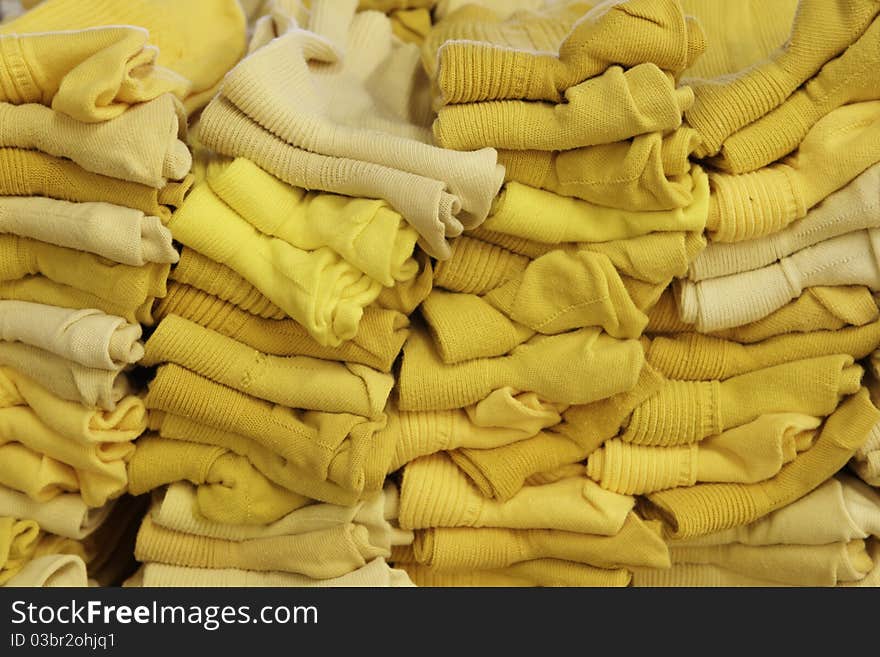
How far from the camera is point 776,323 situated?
809mm

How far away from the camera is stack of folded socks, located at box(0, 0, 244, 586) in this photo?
2.32 feet

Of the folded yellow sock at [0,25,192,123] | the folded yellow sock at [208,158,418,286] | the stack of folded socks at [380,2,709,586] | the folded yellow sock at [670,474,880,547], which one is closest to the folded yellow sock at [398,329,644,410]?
the stack of folded socks at [380,2,709,586]

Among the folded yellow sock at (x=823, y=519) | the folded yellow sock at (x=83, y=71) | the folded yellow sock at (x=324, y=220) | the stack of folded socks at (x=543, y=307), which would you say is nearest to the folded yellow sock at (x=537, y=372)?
the stack of folded socks at (x=543, y=307)

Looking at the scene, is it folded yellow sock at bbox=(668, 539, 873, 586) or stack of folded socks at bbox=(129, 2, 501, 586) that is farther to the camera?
folded yellow sock at bbox=(668, 539, 873, 586)

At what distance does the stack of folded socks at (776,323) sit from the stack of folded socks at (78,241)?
0.46 m

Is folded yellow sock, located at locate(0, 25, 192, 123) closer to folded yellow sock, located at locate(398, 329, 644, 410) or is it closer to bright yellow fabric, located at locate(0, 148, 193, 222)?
bright yellow fabric, located at locate(0, 148, 193, 222)

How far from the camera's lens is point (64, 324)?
2.41 feet

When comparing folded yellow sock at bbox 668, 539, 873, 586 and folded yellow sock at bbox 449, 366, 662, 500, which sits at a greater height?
folded yellow sock at bbox 449, 366, 662, 500

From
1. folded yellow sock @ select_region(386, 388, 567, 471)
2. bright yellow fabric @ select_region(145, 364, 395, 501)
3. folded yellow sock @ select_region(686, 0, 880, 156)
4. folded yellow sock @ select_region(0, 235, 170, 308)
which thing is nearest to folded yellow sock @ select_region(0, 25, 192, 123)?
folded yellow sock @ select_region(0, 235, 170, 308)

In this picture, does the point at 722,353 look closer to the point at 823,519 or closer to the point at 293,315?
the point at 823,519

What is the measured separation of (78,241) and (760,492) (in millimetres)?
671

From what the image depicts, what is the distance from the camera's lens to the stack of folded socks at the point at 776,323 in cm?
75

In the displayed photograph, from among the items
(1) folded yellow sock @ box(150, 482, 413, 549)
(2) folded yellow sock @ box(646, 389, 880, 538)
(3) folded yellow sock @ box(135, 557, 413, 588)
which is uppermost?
(2) folded yellow sock @ box(646, 389, 880, 538)

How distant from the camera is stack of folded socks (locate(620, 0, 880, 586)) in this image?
745 millimetres
